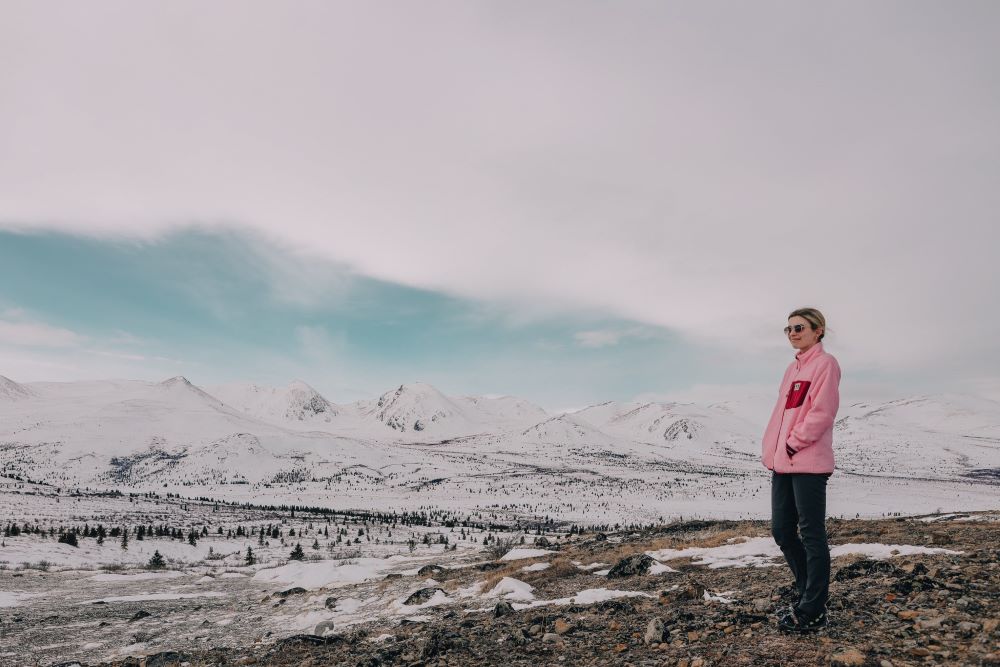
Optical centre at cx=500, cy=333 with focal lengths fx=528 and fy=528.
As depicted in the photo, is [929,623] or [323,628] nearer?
[929,623]

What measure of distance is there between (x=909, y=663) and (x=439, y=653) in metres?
5.22

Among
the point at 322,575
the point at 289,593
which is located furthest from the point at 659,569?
the point at 322,575

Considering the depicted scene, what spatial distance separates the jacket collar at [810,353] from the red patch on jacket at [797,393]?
0.98ft

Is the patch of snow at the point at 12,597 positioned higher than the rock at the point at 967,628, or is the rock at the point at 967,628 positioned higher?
the rock at the point at 967,628

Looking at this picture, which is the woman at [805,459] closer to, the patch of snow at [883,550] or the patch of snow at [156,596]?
the patch of snow at [883,550]

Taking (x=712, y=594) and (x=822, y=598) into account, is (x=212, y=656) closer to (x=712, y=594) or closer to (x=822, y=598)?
(x=712, y=594)

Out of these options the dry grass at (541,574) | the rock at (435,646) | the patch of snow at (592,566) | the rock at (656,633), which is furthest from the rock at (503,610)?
the patch of snow at (592,566)

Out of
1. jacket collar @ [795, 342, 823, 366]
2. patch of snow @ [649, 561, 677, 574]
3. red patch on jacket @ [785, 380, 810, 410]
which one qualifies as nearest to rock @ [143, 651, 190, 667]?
red patch on jacket @ [785, 380, 810, 410]

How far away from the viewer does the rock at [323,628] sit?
11.0 meters

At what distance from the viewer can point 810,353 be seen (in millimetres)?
5969

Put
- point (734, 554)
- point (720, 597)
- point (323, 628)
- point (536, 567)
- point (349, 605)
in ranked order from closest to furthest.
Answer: point (720, 597)
point (323, 628)
point (349, 605)
point (734, 554)
point (536, 567)

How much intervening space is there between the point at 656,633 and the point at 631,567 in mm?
7808

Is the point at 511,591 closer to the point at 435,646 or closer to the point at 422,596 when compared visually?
the point at 422,596

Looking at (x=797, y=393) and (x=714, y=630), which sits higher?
(x=797, y=393)
